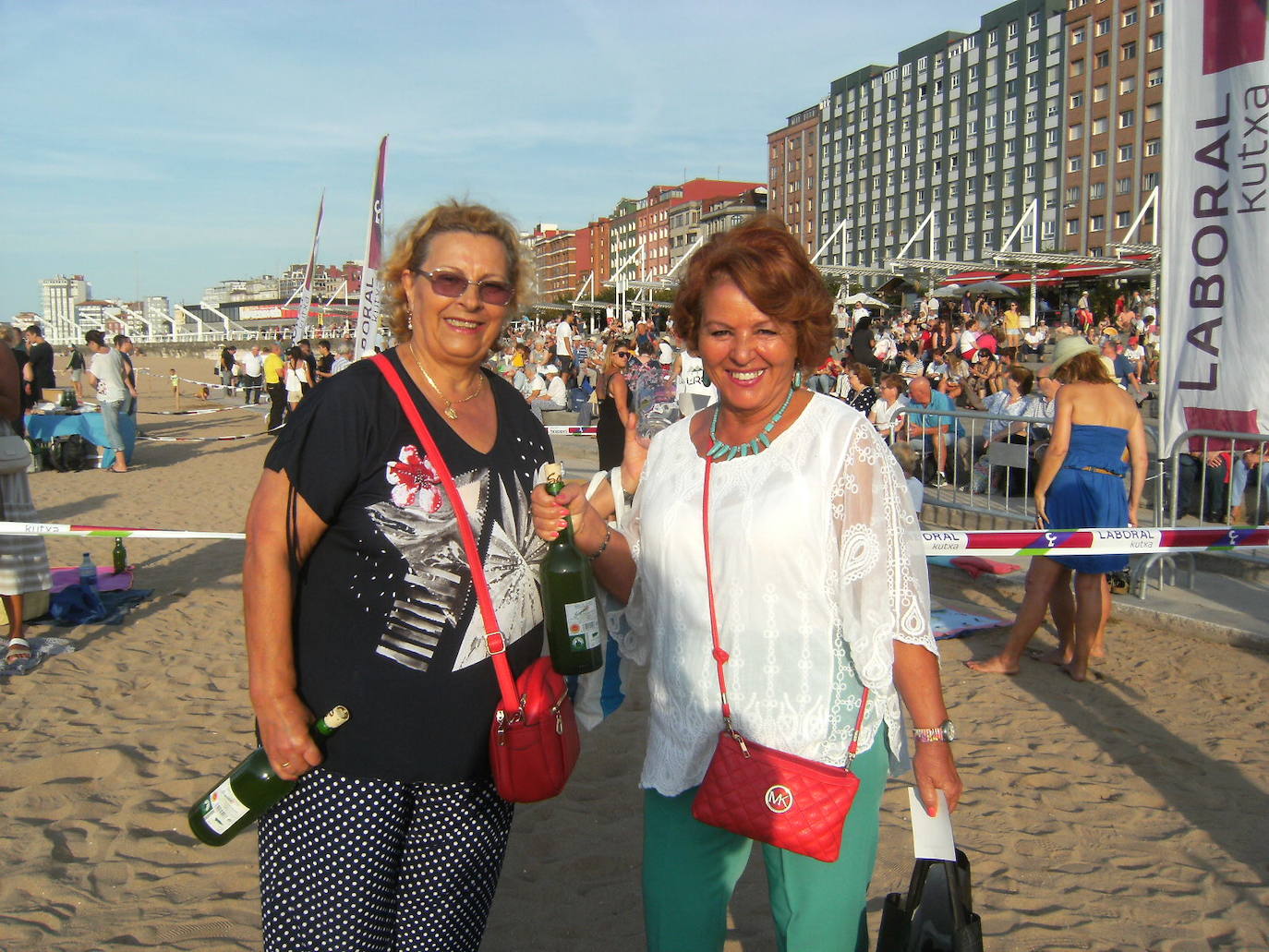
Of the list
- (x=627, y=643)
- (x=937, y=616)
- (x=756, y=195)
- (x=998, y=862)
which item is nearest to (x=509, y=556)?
(x=627, y=643)

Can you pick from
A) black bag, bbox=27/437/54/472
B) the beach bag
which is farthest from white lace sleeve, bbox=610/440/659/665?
black bag, bbox=27/437/54/472

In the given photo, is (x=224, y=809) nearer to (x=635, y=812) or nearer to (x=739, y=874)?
(x=739, y=874)

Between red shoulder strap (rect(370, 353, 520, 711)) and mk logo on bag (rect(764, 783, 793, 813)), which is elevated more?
red shoulder strap (rect(370, 353, 520, 711))

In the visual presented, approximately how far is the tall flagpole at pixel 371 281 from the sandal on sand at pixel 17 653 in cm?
643

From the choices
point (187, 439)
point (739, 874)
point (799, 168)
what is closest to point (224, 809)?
point (739, 874)

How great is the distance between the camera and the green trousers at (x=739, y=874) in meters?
1.84

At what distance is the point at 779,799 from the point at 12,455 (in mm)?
5114

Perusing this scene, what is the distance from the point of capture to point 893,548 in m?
1.82

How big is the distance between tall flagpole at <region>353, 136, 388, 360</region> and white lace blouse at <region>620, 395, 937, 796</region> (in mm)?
10025

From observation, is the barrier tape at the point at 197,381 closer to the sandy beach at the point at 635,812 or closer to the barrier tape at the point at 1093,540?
the sandy beach at the point at 635,812

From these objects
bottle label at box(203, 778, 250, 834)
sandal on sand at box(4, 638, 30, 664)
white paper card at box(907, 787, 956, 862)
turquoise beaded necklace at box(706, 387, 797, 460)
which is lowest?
sandal on sand at box(4, 638, 30, 664)

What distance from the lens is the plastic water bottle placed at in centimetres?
656

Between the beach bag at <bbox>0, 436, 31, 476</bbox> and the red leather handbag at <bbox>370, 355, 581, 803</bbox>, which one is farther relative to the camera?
the beach bag at <bbox>0, 436, 31, 476</bbox>

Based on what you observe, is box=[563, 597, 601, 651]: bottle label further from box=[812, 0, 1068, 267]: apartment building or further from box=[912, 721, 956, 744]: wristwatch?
box=[812, 0, 1068, 267]: apartment building
